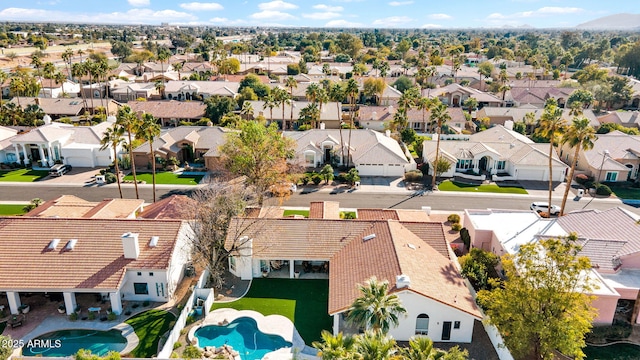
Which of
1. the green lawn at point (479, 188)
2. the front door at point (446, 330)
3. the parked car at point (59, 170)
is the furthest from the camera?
the parked car at point (59, 170)

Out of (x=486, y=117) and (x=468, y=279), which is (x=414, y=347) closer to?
(x=468, y=279)

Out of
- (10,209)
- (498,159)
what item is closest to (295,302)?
(10,209)

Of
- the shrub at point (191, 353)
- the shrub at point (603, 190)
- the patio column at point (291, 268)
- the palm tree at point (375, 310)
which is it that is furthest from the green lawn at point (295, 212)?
the shrub at point (603, 190)

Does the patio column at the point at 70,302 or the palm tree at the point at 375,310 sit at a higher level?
the palm tree at the point at 375,310

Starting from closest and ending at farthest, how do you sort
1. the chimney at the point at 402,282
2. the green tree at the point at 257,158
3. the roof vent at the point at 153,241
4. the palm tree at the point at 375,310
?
the palm tree at the point at 375,310, the chimney at the point at 402,282, the roof vent at the point at 153,241, the green tree at the point at 257,158

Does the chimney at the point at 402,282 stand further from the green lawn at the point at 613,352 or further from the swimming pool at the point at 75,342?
the swimming pool at the point at 75,342

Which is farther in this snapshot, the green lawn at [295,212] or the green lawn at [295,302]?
the green lawn at [295,212]
